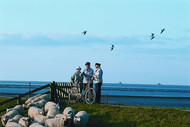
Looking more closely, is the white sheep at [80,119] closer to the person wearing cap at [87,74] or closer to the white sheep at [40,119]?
the white sheep at [40,119]

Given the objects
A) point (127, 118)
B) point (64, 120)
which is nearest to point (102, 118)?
point (127, 118)

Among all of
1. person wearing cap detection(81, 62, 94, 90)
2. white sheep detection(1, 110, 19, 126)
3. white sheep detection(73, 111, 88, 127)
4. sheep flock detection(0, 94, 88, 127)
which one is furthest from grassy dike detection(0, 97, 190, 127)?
white sheep detection(1, 110, 19, 126)

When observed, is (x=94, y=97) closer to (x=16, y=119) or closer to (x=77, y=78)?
(x=77, y=78)

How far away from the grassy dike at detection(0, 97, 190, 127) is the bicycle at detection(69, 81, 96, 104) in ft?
4.47

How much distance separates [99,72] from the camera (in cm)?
1719

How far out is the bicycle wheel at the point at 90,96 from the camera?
57.5ft

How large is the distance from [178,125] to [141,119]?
72.9 inches

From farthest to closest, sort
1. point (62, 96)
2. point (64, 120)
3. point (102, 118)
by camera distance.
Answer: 1. point (62, 96)
2. point (102, 118)
3. point (64, 120)

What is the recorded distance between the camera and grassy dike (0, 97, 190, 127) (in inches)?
529

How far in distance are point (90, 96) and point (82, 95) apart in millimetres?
887

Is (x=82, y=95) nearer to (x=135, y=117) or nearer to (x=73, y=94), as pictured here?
(x=73, y=94)

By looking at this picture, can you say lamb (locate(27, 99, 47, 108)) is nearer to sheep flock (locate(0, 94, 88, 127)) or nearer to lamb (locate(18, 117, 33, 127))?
sheep flock (locate(0, 94, 88, 127))

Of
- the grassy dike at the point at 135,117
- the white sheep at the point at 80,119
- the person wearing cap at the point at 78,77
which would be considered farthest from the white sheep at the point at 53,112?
the person wearing cap at the point at 78,77

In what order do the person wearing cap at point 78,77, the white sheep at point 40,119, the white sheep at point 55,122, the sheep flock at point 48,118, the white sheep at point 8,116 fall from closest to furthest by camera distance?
1. the white sheep at point 55,122
2. the sheep flock at point 48,118
3. the white sheep at point 40,119
4. the white sheep at point 8,116
5. the person wearing cap at point 78,77
